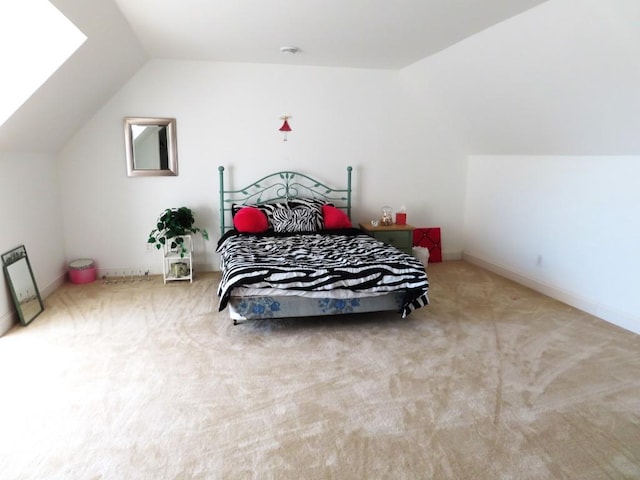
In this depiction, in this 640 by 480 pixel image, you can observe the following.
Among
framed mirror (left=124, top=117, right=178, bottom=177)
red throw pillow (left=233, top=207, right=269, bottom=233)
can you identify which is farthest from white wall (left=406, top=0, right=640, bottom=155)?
framed mirror (left=124, top=117, right=178, bottom=177)

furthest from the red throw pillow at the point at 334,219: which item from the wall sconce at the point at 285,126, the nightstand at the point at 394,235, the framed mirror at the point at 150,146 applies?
the framed mirror at the point at 150,146

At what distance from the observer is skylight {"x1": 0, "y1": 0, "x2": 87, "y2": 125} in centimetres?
283

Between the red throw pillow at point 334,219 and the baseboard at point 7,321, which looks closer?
the baseboard at point 7,321

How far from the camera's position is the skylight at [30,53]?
9.29ft

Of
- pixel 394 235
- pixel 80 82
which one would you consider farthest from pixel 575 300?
pixel 80 82

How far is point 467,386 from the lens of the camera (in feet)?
8.21

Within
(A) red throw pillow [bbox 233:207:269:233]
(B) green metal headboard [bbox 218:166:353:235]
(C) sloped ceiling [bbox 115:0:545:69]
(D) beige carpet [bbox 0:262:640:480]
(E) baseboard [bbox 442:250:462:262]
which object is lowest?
(D) beige carpet [bbox 0:262:640:480]

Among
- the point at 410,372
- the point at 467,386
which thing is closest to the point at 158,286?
the point at 410,372

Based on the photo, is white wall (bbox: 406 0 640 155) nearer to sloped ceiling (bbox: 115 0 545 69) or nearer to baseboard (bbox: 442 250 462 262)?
sloped ceiling (bbox: 115 0 545 69)

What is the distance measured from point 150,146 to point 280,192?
1527 mm

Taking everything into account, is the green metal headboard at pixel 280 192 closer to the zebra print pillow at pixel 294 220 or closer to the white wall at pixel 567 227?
the zebra print pillow at pixel 294 220

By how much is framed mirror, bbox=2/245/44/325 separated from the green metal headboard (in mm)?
1893

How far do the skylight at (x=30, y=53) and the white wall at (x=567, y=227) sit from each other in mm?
4237

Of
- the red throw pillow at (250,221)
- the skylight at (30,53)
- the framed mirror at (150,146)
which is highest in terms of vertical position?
the skylight at (30,53)
